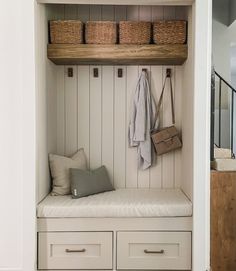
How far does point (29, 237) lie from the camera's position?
2.38 meters

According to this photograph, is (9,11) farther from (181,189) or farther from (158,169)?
(181,189)

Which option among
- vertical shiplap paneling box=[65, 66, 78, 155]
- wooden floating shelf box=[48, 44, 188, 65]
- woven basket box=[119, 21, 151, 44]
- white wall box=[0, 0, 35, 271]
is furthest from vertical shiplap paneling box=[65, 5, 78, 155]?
white wall box=[0, 0, 35, 271]

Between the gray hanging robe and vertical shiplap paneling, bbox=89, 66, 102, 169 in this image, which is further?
vertical shiplap paneling, bbox=89, 66, 102, 169

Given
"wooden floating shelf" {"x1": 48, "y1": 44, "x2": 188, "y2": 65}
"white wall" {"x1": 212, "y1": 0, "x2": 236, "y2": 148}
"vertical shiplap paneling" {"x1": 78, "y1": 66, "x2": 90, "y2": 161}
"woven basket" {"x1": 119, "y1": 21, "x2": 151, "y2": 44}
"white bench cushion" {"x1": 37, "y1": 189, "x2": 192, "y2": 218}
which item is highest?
"white wall" {"x1": 212, "y1": 0, "x2": 236, "y2": 148}

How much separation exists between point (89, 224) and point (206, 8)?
1778mm

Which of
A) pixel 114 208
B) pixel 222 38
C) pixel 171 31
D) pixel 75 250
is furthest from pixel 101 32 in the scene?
pixel 222 38

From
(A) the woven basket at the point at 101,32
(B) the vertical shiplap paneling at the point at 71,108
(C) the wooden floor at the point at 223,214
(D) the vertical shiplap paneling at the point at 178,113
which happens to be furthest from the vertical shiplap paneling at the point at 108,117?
(C) the wooden floor at the point at 223,214

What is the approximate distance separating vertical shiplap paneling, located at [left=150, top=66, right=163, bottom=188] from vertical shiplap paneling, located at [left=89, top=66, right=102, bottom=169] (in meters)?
0.49

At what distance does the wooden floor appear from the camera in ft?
8.44

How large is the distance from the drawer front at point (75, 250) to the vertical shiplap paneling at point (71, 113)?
875 millimetres

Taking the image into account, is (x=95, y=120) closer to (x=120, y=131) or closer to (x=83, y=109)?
(x=83, y=109)

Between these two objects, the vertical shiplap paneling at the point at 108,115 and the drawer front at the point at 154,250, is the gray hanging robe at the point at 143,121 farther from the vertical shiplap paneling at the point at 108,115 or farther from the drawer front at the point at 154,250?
the drawer front at the point at 154,250

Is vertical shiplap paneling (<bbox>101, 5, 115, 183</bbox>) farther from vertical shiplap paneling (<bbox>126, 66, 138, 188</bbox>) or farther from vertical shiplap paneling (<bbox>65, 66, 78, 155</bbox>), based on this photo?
vertical shiplap paneling (<bbox>65, 66, 78, 155</bbox>)

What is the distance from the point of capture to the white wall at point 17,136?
7.71 ft
